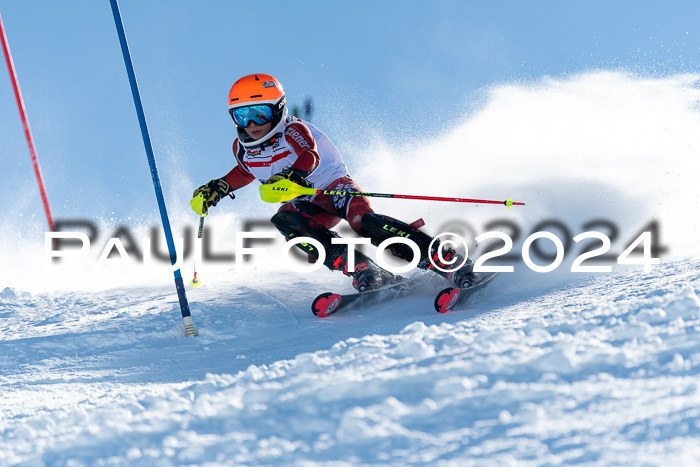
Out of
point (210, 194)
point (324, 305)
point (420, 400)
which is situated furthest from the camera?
point (210, 194)

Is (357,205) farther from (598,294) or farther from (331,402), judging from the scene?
(331,402)

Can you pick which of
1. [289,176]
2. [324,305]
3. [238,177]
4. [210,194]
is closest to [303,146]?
[289,176]

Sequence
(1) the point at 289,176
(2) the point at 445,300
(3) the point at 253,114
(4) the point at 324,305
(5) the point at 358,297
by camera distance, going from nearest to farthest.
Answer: (2) the point at 445,300
(1) the point at 289,176
(4) the point at 324,305
(3) the point at 253,114
(5) the point at 358,297

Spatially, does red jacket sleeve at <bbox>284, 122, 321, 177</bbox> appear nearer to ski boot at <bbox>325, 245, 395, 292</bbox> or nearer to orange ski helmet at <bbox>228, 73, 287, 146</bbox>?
orange ski helmet at <bbox>228, 73, 287, 146</bbox>

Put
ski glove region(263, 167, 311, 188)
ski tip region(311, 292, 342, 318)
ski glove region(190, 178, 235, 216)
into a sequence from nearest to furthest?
ski glove region(263, 167, 311, 188) → ski tip region(311, 292, 342, 318) → ski glove region(190, 178, 235, 216)

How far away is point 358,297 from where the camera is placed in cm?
525

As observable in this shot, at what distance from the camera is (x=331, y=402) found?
2480 millimetres

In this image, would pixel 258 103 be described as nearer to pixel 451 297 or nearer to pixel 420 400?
pixel 451 297

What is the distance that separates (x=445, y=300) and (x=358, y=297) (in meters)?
0.82

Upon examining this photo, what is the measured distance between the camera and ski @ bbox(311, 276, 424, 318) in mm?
5051

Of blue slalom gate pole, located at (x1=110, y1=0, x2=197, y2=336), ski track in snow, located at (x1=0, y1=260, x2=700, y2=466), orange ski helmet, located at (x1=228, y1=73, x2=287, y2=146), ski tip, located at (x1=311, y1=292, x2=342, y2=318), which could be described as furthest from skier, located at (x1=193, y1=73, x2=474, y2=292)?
ski track in snow, located at (x1=0, y1=260, x2=700, y2=466)

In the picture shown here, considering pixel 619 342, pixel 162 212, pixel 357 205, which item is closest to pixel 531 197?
pixel 357 205

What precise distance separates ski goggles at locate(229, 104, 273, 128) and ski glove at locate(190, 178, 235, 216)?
0.66m

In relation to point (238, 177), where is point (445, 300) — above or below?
below
